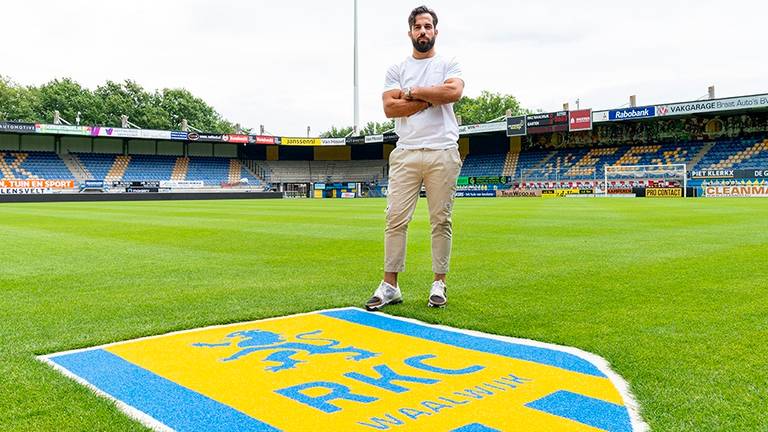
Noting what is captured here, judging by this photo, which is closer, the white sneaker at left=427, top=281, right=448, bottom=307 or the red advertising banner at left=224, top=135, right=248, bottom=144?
the white sneaker at left=427, top=281, right=448, bottom=307

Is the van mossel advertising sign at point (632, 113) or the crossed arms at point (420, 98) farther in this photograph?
the van mossel advertising sign at point (632, 113)

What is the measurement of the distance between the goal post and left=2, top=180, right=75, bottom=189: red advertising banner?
4251 centimetres

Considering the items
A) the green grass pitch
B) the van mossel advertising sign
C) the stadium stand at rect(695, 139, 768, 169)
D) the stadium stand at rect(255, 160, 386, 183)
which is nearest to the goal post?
the stadium stand at rect(695, 139, 768, 169)

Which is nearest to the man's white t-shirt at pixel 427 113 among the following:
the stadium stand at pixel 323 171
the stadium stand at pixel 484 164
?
the stadium stand at pixel 484 164

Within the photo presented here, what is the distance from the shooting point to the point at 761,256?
22.4ft

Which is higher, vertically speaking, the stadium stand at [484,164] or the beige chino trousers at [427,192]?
the stadium stand at [484,164]

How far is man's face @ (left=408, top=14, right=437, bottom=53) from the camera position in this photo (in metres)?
4.34

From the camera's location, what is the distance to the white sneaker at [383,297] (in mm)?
4168

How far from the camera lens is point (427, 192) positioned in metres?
4.51

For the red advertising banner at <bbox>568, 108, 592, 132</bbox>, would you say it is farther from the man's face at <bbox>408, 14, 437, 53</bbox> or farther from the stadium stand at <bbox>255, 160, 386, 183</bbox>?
the man's face at <bbox>408, 14, 437, 53</bbox>

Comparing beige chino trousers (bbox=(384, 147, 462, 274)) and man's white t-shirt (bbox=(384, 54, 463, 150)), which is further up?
man's white t-shirt (bbox=(384, 54, 463, 150))

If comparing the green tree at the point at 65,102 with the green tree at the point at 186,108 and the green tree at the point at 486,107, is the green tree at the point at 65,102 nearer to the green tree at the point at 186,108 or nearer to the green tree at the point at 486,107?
the green tree at the point at 186,108

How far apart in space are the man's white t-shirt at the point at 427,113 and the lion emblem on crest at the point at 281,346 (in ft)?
5.63

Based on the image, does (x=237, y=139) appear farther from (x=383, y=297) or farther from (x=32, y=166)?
→ (x=383, y=297)
